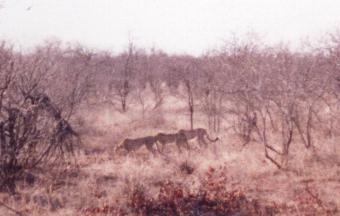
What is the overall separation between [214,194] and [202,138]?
5.06 metres

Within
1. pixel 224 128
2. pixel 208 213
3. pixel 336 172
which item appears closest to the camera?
pixel 208 213

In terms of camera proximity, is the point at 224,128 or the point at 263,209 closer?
the point at 263,209

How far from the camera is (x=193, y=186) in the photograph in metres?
7.64

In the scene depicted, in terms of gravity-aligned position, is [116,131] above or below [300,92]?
below

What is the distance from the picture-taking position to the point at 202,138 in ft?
40.4

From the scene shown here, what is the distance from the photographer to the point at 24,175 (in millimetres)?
8461

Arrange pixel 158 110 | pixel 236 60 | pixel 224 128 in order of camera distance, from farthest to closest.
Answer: pixel 158 110, pixel 224 128, pixel 236 60

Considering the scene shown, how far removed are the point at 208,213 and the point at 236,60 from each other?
797 centimetres

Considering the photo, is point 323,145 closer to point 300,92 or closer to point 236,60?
point 300,92

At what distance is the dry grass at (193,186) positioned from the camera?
7.01 m

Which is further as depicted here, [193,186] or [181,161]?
[181,161]

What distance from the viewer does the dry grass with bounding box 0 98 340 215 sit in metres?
7.01

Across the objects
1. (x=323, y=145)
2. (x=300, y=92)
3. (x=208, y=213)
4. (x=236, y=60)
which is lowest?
(x=208, y=213)

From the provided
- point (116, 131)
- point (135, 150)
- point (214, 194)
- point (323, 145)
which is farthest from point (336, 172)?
point (116, 131)
